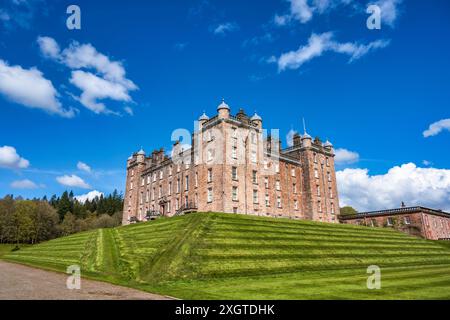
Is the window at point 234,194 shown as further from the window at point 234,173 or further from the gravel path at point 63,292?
the gravel path at point 63,292

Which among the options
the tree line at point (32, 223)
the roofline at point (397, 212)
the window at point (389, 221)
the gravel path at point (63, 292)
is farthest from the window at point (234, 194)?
the tree line at point (32, 223)

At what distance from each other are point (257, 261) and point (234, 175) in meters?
22.5

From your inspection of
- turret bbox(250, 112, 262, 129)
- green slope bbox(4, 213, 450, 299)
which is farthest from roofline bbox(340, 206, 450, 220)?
turret bbox(250, 112, 262, 129)

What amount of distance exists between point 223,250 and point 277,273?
4993mm

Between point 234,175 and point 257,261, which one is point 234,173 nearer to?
point 234,175

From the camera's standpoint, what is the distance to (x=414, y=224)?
58.8 meters

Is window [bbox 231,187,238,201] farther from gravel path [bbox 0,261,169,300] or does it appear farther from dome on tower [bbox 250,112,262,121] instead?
gravel path [bbox 0,261,169,300]

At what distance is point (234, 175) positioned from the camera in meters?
45.6

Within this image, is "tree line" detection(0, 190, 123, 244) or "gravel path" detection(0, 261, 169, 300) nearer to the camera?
"gravel path" detection(0, 261, 169, 300)

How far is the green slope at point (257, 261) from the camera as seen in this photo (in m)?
15.0

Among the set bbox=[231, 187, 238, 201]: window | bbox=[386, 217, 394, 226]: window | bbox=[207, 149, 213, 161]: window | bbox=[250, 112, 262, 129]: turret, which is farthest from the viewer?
bbox=[386, 217, 394, 226]: window

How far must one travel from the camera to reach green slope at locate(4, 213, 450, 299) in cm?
1499

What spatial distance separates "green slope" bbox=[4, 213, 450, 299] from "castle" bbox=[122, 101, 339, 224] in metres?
8.89
